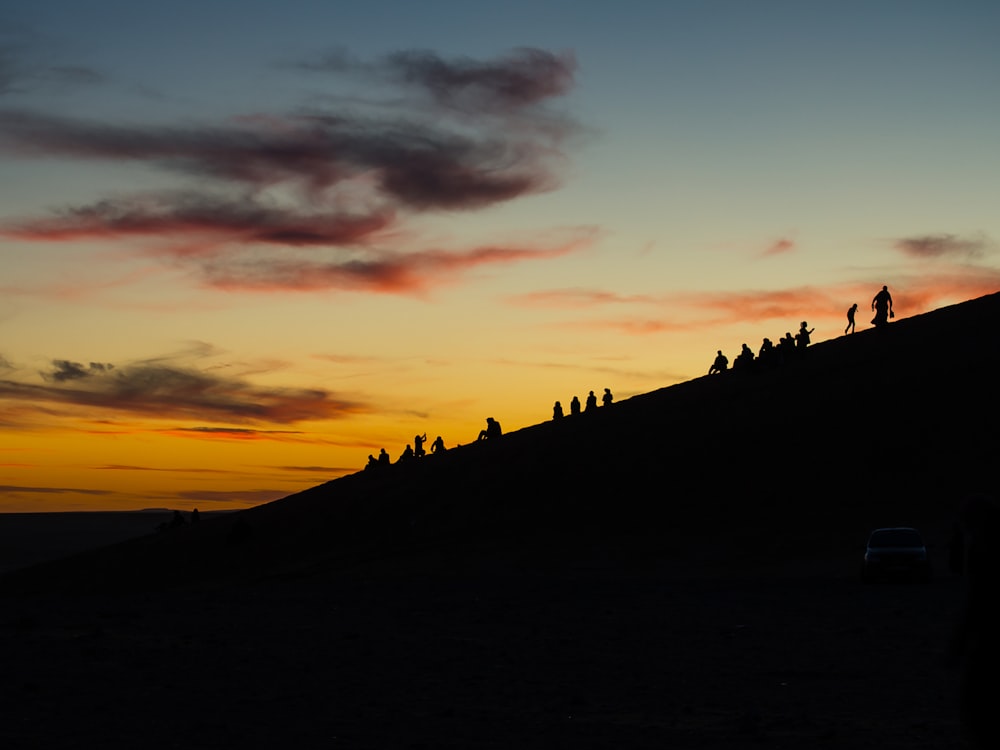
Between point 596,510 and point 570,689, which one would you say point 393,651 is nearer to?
point 570,689

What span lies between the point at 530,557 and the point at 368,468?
33749 millimetres

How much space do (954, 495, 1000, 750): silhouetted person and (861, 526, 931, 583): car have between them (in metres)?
26.3

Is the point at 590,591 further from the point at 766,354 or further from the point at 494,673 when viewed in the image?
the point at 766,354

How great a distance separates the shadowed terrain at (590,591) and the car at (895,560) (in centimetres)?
73

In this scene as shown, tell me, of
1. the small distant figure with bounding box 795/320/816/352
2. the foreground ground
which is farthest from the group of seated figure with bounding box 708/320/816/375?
the foreground ground

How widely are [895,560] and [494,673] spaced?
19.7m

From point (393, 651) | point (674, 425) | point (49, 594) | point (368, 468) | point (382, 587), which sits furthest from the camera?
point (368, 468)

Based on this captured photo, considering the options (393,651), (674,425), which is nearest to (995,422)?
(674,425)

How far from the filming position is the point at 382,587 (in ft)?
126

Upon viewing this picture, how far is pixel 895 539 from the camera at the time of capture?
115ft

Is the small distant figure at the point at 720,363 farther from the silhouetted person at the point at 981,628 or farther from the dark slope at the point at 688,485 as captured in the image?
the silhouetted person at the point at 981,628

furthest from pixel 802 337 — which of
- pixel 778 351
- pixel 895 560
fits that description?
pixel 895 560

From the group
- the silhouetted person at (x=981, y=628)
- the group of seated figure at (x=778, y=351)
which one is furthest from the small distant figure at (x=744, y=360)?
the silhouetted person at (x=981, y=628)

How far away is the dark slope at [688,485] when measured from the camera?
49.2 meters
